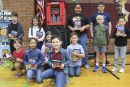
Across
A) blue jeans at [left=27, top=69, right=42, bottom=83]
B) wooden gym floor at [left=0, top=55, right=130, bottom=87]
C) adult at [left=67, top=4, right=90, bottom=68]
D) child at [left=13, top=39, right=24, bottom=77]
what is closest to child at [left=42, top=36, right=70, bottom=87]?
blue jeans at [left=27, top=69, right=42, bottom=83]

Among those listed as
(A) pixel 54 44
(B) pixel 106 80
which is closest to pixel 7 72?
(A) pixel 54 44

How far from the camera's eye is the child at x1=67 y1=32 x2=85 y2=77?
6.20m

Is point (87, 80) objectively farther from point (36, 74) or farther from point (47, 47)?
point (47, 47)

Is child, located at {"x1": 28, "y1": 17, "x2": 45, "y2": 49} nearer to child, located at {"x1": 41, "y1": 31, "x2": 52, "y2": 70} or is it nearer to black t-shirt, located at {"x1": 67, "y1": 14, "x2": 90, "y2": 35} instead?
child, located at {"x1": 41, "y1": 31, "x2": 52, "y2": 70}

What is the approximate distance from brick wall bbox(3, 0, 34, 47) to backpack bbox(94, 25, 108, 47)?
206 cm

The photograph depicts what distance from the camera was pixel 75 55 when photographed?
6.25 metres

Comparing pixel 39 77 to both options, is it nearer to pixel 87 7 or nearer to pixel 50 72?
pixel 50 72

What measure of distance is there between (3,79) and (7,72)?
519 mm

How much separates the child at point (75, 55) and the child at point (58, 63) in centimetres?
70

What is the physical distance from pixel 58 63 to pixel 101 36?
1.30m

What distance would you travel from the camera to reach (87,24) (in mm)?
6762

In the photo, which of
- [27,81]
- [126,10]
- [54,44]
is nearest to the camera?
[54,44]

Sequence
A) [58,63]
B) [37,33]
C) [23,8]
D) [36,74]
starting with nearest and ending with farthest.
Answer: [58,63]
[36,74]
[37,33]
[23,8]

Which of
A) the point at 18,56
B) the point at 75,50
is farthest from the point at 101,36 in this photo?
the point at 18,56
